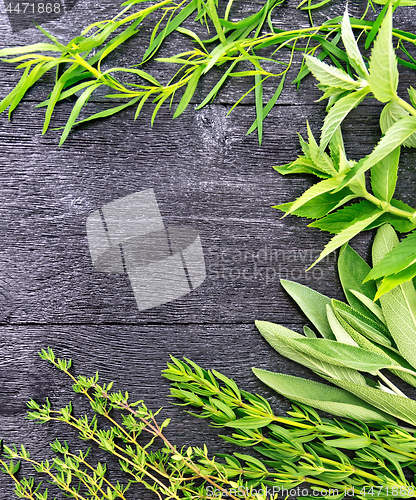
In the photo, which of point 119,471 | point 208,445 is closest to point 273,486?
point 208,445

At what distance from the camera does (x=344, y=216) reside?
21.9 inches

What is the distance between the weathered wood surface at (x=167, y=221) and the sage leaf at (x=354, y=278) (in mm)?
22

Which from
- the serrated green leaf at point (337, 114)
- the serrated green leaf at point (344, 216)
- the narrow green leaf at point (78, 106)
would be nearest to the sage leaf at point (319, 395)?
the serrated green leaf at point (344, 216)

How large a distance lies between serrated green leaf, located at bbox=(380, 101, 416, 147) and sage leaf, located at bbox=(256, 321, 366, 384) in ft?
1.24

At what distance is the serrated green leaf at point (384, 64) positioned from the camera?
40cm

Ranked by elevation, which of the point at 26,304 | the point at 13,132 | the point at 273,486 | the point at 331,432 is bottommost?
the point at 273,486

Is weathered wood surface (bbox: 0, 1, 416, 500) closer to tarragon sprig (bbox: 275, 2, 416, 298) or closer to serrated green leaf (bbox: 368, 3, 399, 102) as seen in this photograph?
tarragon sprig (bbox: 275, 2, 416, 298)

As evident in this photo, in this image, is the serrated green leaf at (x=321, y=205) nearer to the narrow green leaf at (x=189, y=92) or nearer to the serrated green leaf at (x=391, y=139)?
the serrated green leaf at (x=391, y=139)

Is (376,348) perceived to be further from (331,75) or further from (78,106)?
(78,106)

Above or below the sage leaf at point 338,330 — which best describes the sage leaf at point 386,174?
above

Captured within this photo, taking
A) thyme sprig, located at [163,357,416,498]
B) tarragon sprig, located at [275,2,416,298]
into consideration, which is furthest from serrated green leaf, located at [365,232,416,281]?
thyme sprig, located at [163,357,416,498]

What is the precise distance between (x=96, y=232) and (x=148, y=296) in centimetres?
14

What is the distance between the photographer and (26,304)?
1.89 ft

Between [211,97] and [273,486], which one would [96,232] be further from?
[273,486]
